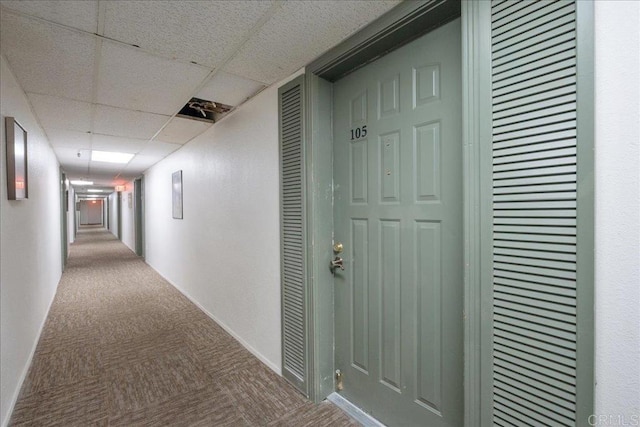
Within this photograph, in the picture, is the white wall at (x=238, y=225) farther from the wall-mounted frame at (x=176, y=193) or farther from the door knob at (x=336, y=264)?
the door knob at (x=336, y=264)

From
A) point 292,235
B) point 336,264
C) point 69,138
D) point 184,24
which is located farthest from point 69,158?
point 336,264

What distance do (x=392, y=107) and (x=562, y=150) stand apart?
93cm

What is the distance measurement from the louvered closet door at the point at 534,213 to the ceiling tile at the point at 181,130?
3.21m

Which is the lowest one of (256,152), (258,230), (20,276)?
(20,276)

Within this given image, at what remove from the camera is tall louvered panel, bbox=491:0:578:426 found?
3.35 feet

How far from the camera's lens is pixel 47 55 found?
1.92 meters

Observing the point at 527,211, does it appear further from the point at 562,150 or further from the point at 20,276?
the point at 20,276

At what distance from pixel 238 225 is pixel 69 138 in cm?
299

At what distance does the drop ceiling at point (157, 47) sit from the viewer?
1522 mm

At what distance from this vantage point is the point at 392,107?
1.76m

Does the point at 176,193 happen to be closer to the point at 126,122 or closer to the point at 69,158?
the point at 126,122

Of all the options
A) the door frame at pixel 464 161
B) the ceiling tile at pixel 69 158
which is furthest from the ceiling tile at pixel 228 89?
the ceiling tile at pixel 69 158

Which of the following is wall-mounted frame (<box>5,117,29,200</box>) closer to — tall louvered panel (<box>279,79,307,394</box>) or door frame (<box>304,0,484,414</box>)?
tall louvered panel (<box>279,79,307,394</box>)

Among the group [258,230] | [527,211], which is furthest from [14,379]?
[527,211]
